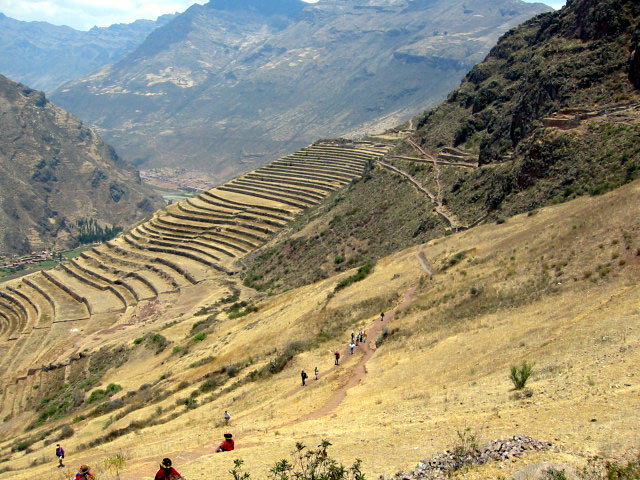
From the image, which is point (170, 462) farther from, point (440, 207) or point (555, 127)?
point (440, 207)

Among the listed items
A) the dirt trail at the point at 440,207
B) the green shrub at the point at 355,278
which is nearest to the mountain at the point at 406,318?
the green shrub at the point at 355,278

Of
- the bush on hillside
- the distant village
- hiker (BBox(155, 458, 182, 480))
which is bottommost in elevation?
the bush on hillside

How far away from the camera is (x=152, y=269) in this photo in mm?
71938

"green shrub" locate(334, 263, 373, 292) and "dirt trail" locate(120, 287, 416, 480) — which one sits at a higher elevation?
"green shrub" locate(334, 263, 373, 292)

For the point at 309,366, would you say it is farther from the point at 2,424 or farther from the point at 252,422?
the point at 2,424

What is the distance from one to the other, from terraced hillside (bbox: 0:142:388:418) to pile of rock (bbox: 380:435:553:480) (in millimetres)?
40870

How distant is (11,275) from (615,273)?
443 feet

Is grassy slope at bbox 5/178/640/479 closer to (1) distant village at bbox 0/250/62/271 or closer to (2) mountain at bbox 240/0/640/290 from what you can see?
(2) mountain at bbox 240/0/640/290

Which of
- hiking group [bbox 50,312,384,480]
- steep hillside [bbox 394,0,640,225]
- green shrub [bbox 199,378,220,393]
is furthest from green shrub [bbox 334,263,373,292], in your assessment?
A: green shrub [bbox 199,378,220,393]

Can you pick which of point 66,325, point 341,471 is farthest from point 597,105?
point 66,325

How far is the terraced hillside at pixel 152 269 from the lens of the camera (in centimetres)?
5625

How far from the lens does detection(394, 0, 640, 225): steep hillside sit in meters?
36.2

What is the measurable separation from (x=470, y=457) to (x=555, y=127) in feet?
112

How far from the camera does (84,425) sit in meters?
29.5
